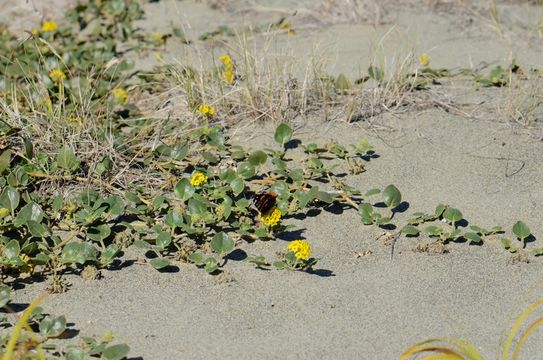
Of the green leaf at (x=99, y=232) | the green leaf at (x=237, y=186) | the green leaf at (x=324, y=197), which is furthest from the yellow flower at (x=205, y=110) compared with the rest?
the green leaf at (x=99, y=232)

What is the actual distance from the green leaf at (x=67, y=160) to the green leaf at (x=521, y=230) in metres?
1.81

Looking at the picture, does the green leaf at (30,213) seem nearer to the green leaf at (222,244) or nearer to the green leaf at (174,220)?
the green leaf at (174,220)

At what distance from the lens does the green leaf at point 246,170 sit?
159 inches

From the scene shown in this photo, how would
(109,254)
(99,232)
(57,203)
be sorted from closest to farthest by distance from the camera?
1. (109,254)
2. (99,232)
3. (57,203)

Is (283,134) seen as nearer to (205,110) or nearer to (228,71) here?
(205,110)

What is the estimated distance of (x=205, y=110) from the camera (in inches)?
174

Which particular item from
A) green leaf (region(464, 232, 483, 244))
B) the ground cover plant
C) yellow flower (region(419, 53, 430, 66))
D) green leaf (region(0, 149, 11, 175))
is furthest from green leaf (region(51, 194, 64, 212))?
yellow flower (region(419, 53, 430, 66))

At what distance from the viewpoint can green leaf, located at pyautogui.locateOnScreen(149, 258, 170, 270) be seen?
3471 millimetres

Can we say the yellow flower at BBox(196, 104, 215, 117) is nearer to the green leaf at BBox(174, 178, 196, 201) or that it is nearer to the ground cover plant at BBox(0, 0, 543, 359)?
the ground cover plant at BBox(0, 0, 543, 359)


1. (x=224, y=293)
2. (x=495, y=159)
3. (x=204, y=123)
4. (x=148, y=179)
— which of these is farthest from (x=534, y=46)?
(x=224, y=293)

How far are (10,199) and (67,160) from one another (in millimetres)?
333

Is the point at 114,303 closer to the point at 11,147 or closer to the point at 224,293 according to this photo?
the point at 224,293

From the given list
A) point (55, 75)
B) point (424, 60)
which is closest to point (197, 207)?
point (55, 75)

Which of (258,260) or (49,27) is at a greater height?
(49,27)
